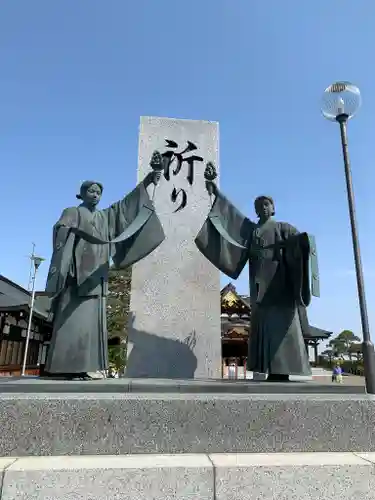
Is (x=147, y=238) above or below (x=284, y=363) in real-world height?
above

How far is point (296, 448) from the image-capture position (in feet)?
9.04

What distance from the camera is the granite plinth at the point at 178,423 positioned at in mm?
2596

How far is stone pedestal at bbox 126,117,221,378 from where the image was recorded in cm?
507

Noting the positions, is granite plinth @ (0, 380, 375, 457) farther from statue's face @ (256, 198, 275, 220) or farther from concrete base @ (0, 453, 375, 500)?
statue's face @ (256, 198, 275, 220)

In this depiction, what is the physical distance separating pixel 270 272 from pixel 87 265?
194 cm

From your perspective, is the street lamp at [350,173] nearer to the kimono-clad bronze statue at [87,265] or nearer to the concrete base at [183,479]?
the concrete base at [183,479]

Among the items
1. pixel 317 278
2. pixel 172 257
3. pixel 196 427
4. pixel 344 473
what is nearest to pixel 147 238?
pixel 172 257

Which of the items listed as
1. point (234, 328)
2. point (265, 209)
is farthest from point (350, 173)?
point (234, 328)

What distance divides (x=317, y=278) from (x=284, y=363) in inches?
36.3

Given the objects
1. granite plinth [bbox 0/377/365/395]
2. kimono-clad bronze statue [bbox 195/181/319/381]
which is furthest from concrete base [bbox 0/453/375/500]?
kimono-clad bronze statue [bbox 195/181/319/381]

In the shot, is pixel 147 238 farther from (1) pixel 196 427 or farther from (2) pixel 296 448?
(2) pixel 296 448

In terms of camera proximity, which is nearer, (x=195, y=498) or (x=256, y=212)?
(x=195, y=498)

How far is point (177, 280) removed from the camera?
5.39 metres

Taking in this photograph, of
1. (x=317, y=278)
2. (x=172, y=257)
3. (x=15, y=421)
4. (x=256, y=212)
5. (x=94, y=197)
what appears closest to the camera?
(x=15, y=421)
